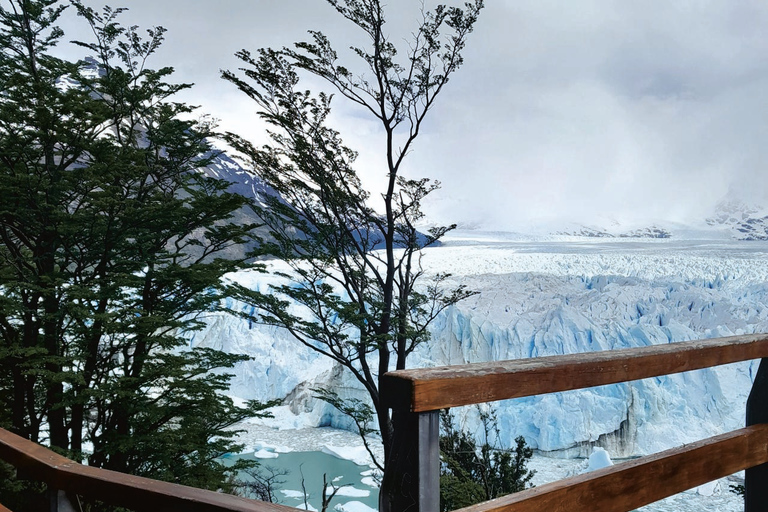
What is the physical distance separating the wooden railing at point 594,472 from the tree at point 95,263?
5480 millimetres

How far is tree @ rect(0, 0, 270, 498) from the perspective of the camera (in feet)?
18.0

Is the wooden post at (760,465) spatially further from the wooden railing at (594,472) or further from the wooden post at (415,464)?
the wooden post at (415,464)

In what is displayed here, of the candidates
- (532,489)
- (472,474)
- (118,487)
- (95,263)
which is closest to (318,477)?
(472,474)

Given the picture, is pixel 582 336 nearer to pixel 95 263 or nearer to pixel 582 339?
pixel 582 339

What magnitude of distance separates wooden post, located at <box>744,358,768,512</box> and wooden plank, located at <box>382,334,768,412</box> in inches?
3.1

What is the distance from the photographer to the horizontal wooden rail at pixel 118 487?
0.67 metres

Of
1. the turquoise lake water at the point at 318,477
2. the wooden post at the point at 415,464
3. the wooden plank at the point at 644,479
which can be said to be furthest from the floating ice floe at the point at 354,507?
the wooden post at the point at 415,464

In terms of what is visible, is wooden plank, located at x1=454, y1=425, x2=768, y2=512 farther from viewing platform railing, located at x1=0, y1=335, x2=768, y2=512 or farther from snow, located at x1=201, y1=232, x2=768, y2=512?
snow, located at x1=201, y1=232, x2=768, y2=512

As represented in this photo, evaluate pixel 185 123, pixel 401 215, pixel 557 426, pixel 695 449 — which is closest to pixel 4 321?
pixel 185 123

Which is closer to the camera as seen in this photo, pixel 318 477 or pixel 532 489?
pixel 532 489

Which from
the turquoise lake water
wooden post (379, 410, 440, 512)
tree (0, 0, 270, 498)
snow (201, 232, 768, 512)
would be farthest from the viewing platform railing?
the turquoise lake water

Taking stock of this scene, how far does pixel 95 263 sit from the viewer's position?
6715 millimetres

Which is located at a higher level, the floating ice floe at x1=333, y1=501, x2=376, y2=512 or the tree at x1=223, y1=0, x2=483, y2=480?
the tree at x1=223, y1=0, x2=483, y2=480

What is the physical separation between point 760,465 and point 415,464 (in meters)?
1.02
